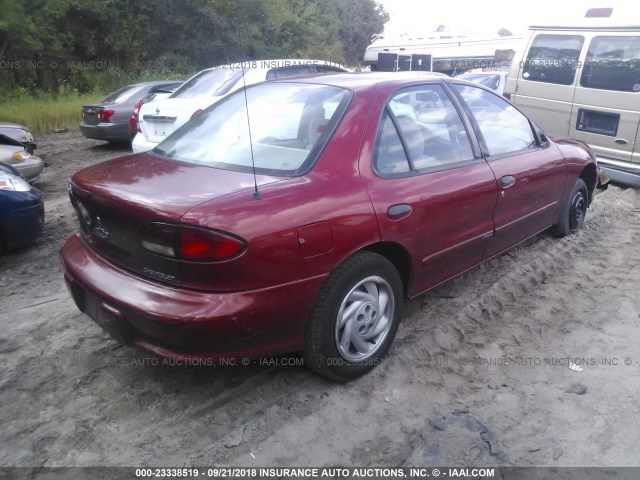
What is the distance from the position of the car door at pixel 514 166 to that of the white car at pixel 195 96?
3.67m

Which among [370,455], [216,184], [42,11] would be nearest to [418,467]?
[370,455]

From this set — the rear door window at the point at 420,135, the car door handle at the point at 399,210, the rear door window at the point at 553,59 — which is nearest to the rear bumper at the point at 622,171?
the rear door window at the point at 553,59

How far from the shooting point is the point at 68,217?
20.1 feet

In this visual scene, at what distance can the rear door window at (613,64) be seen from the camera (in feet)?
21.4

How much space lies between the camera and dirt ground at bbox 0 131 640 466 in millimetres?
2543

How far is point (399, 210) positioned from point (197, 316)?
50.3 inches

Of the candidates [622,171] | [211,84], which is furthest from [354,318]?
[211,84]

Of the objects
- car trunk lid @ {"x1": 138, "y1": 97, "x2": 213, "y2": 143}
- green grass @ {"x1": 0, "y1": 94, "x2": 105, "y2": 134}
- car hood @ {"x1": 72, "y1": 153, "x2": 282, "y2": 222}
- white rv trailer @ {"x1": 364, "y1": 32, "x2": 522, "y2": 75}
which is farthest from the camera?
white rv trailer @ {"x1": 364, "y1": 32, "x2": 522, "y2": 75}

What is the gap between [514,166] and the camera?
398cm

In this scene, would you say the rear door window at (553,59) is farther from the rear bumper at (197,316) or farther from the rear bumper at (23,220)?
the rear bumper at (23,220)

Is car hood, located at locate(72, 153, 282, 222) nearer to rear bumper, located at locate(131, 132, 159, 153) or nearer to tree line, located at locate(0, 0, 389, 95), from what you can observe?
rear bumper, located at locate(131, 132, 159, 153)

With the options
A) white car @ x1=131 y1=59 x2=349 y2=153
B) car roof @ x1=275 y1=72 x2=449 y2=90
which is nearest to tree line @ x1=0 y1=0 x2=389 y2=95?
white car @ x1=131 y1=59 x2=349 y2=153

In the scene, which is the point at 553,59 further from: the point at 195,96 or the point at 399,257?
the point at 399,257

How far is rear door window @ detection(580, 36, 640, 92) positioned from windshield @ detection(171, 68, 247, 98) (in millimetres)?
4759
